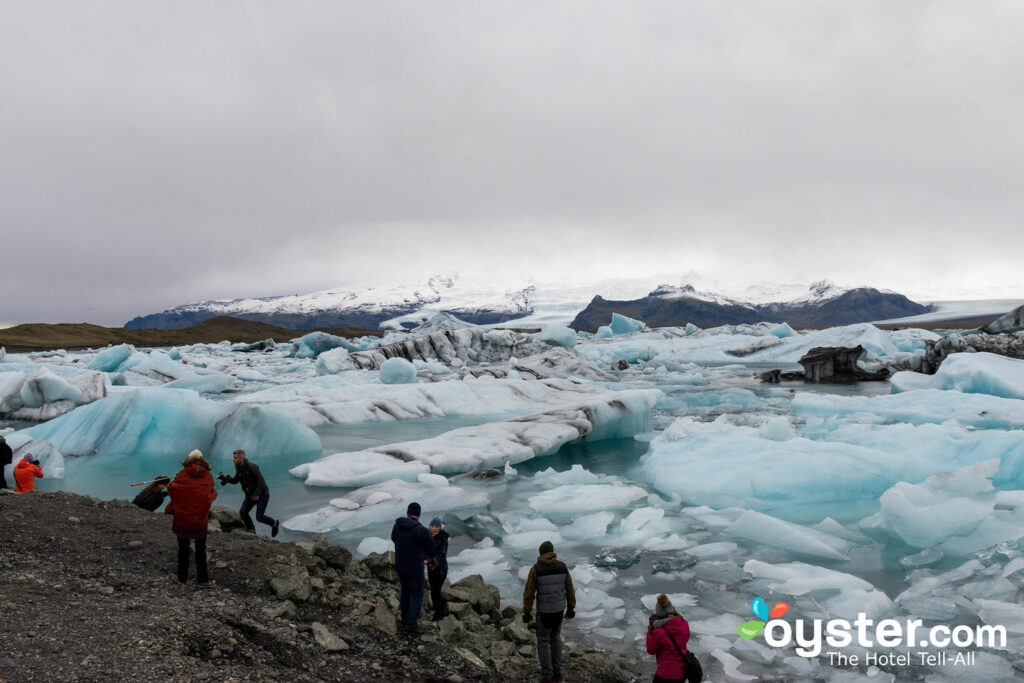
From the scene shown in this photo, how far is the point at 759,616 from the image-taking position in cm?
566

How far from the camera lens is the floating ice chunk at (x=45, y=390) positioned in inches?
711

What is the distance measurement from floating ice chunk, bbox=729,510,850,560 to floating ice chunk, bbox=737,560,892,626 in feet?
1.69

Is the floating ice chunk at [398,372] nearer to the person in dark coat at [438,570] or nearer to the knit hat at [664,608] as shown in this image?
the person in dark coat at [438,570]

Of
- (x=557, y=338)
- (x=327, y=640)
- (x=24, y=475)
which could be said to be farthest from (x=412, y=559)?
(x=557, y=338)

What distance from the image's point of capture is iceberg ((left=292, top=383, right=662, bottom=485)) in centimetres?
1134

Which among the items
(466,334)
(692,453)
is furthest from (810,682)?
(466,334)

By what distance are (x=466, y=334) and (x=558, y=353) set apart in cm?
677

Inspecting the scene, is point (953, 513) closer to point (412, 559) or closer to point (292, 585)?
point (412, 559)

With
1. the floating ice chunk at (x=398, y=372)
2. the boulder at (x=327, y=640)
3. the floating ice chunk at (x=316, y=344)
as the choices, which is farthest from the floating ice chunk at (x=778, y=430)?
the floating ice chunk at (x=316, y=344)

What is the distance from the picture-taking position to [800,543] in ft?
23.8

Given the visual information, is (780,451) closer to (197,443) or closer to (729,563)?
(729,563)

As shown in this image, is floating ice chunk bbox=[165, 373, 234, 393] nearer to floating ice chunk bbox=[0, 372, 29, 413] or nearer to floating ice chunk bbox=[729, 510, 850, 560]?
floating ice chunk bbox=[0, 372, 29, 413]

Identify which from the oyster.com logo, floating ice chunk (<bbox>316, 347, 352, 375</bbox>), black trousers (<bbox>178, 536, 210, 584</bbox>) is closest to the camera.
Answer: black trousers (<bbox>178, 536, 210, 584</bbox>)

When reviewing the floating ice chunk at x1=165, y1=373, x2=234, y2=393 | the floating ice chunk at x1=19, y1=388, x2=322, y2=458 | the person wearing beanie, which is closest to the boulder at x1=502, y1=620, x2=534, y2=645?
the person wearing beanie
